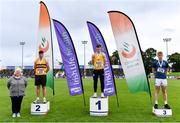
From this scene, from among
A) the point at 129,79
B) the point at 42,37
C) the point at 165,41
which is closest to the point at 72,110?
the point at 129,79

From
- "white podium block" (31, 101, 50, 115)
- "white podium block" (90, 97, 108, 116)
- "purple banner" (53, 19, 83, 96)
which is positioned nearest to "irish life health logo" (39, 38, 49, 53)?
"purple banner" (53, 19, 83, 96)

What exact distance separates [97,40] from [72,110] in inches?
107

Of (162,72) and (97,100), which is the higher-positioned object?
(162,72)

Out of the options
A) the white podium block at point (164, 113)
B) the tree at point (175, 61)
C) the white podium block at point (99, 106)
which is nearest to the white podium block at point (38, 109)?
the white podium block at point (99, 106)

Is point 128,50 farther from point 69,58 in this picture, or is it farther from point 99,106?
point 69,58

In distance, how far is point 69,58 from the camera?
11211mm

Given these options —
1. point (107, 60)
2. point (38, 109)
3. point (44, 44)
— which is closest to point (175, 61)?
point (107, 60)

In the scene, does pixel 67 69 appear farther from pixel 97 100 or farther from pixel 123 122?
pixel 123 122

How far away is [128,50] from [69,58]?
222 cm

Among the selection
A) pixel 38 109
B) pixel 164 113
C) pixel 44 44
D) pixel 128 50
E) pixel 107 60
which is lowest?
pixel 164 113

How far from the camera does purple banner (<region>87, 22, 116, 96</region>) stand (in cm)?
1134

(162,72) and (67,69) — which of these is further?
(67,69)

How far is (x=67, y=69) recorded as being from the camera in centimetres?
1120

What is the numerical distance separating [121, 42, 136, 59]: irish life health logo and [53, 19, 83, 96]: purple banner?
6.22 ft
